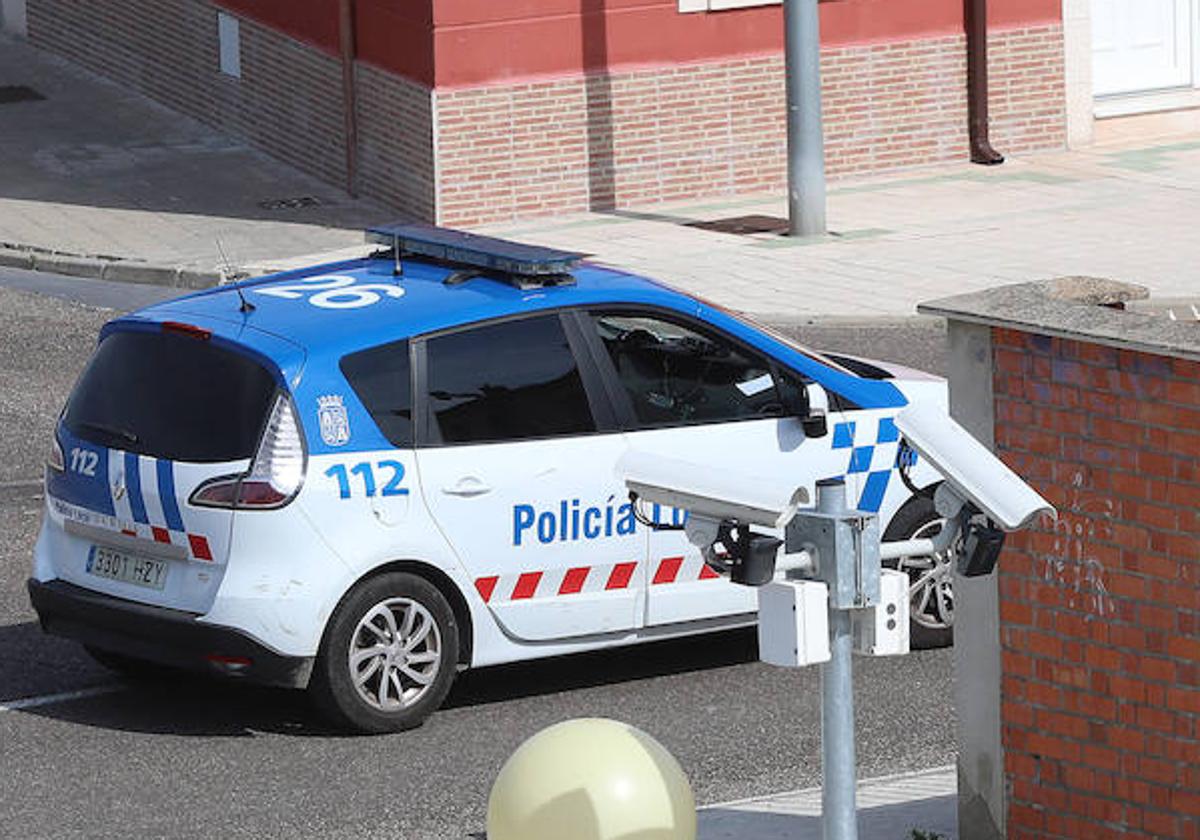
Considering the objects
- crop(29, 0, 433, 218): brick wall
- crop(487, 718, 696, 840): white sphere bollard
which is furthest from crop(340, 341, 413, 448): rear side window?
crop(29, 0, 433, 218): brick wall

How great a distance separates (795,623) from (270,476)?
3922 millimetres

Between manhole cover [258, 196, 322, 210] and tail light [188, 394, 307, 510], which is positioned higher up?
tail light [188, 394, 307, 510]

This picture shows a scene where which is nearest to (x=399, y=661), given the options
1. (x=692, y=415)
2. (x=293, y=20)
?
(x=692, y=415)

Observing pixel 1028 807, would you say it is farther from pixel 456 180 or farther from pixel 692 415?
pixel 456 180

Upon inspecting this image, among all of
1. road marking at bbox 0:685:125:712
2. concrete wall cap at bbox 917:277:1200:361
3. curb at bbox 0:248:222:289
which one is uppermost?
concrete wall cap at bbox 917:277:1200:361

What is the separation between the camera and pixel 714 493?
6.14 meters

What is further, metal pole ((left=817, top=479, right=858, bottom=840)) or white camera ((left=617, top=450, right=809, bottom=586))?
metal pole ((left=817, top=479, right=858, bottom=840))

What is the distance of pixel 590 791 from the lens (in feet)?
21.6

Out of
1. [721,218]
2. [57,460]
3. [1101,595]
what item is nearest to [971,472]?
[1101,595]

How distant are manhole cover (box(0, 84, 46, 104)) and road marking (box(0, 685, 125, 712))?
56.7 feet

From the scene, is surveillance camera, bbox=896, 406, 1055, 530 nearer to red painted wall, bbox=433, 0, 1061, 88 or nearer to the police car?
the police car

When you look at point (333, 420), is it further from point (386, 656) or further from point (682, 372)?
point (682, 372)

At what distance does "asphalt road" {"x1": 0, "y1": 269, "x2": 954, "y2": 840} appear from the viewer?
912cm

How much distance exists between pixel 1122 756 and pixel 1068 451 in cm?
87
